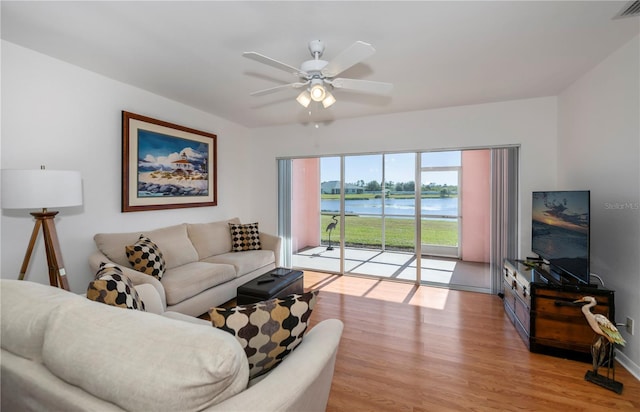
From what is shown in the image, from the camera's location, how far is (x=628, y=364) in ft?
7.23

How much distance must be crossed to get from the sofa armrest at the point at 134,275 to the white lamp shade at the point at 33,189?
713mm

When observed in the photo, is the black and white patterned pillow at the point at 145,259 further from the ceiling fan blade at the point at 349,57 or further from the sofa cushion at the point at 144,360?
the ceiling fan blade at the point at 349,57

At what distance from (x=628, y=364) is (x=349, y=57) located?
3.24 meters

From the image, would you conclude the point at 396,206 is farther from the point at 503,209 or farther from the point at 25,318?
the point at 25,318

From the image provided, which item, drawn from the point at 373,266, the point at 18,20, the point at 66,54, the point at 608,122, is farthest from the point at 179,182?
the point at 608,122

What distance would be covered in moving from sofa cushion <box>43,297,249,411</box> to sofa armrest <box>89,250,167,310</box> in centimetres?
144

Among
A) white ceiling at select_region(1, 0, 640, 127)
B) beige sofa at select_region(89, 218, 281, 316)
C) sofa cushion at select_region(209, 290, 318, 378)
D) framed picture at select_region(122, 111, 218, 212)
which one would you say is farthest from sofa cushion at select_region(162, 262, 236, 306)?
white ceiling at select_region(1, 0, 640, 127)

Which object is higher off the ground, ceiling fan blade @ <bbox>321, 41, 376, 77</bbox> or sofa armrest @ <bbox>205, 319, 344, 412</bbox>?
ceiling fan blade @ <bbox>321, 41, 376, 77</bbox>

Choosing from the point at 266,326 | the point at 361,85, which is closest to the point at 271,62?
the point at 361,85

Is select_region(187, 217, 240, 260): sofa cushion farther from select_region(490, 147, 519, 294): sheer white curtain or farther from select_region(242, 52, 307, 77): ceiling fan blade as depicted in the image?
select_region(490, 147, 519, 294): sheer white curtain

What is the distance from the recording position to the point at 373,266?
472 cm

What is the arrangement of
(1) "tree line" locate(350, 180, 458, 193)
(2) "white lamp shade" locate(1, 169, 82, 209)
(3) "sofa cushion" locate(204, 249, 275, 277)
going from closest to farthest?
1. (2) "white lamp shade" locate(1, 169, 82, 209)
2. (3) "sofa cushion" locate(204, 249, 275, 277)
3. (1) "tree line" locate(350, 180, 458, 193)

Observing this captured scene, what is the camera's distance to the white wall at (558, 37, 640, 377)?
2.18m

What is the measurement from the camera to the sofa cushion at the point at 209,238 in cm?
376
